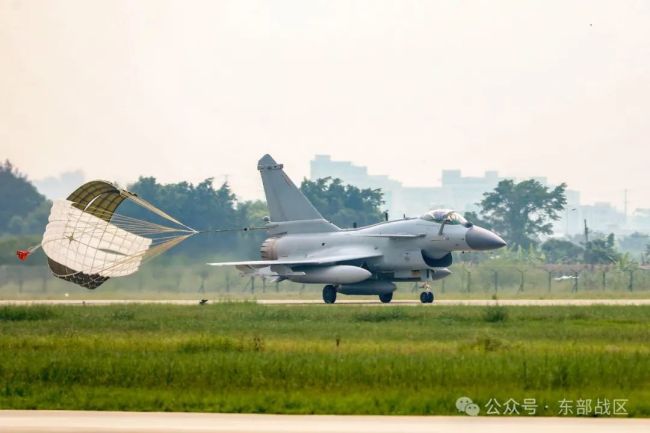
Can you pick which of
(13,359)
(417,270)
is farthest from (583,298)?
(13,359)

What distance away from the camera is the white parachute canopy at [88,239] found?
38.6m

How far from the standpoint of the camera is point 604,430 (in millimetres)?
15594

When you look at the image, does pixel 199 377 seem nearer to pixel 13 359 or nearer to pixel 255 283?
pixel 13 359

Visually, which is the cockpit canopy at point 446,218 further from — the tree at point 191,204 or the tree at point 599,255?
the tree at point 599,255

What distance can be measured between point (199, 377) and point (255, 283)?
142ft

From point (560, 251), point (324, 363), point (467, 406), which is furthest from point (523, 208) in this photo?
point (467, 406)

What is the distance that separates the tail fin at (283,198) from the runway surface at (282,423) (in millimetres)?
31173

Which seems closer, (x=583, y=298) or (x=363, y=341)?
(x=363, y=341)

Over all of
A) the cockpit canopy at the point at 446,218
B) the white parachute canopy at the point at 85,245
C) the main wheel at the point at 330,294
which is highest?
the cockpit canopy at the point at 446,218

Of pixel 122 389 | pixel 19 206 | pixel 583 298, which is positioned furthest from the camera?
pixel 19 206

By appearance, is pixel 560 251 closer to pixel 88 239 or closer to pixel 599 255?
pixel 599 255

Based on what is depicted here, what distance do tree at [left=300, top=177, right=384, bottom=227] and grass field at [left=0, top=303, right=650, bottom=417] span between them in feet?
144

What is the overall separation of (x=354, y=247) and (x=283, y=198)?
12.9 ft

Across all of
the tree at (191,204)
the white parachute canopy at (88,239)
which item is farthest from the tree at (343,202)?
the white parachute canopy at (88,239)
